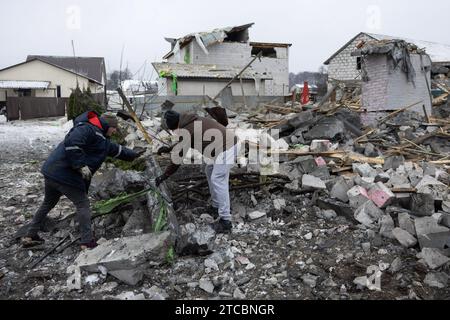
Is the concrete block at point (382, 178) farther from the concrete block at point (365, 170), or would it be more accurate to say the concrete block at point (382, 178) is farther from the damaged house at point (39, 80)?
the damaged house at point (39, 80)

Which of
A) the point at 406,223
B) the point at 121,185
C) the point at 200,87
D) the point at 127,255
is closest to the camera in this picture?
the point at 127,255

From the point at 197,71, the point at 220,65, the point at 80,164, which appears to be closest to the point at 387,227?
the point at 80,164

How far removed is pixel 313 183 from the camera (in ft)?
17.5

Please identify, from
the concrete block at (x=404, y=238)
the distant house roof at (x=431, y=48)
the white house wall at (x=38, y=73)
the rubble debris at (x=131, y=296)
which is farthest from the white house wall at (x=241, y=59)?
the rubble debris at (x=131, y=296)

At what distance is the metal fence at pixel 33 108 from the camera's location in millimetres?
23000

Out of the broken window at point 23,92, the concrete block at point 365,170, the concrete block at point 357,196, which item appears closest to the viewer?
A: the concrete block at point 357,196

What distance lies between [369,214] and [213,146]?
6.90ft

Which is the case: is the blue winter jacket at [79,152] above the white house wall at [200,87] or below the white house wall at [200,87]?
below

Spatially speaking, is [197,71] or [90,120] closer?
[90,120]

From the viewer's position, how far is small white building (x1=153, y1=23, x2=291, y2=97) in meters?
19.0

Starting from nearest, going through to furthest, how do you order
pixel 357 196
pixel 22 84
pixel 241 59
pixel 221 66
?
pixel 357 196
pixel 221 66
pixel 241 59
pixel 22 84

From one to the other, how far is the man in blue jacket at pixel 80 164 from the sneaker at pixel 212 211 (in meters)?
1.52

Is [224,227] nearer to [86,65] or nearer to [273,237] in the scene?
[273,237]
